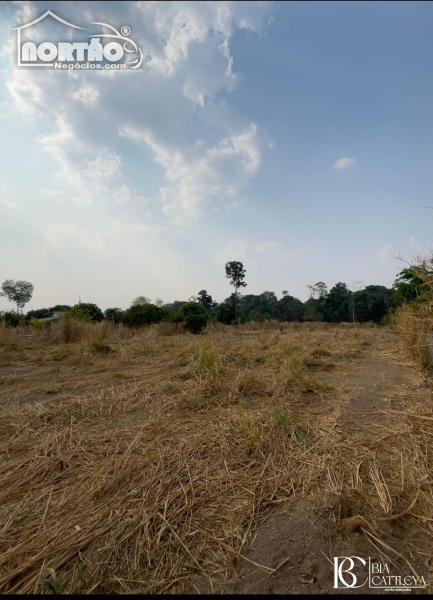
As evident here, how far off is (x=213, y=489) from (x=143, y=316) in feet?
53.7

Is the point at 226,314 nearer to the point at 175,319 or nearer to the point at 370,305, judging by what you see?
the point at 175,319

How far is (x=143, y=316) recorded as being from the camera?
17.3 m

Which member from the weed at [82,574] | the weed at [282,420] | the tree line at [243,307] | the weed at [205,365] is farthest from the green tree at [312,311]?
the weed at [82,574]

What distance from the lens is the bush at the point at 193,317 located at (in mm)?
15673

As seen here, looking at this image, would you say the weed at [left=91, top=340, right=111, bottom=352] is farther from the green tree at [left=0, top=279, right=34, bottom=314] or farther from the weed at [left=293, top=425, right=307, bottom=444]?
the green tree at [left=0, top=279, right=34, bottom=314]

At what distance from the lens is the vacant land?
3.60 ft

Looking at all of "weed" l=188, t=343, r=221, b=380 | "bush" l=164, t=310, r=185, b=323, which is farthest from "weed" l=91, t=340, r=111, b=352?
"bush" l=164, t=310, r=185, b=323

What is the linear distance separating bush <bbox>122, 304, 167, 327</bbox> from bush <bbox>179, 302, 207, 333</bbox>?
174cm

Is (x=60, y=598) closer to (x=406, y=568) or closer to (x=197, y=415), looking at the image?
(x=406, y=568)

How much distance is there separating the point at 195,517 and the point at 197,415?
4.19ft

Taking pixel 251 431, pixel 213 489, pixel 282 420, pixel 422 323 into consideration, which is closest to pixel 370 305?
pixel 422 323

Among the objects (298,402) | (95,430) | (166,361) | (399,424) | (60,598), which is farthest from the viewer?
(166,361)

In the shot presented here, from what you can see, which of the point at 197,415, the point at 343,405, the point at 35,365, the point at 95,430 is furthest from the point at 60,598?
the point at 35,365

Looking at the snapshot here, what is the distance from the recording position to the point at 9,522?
4.43ft
